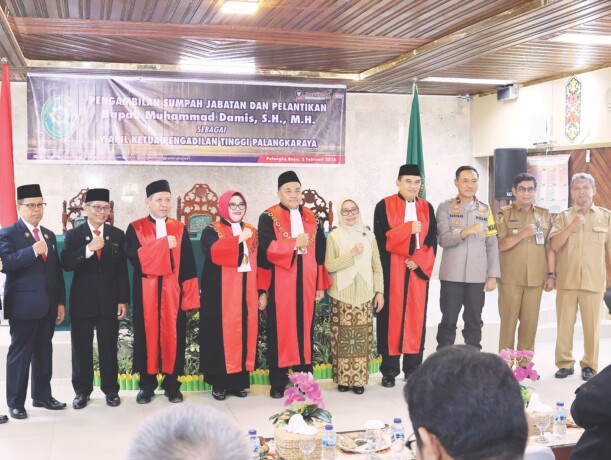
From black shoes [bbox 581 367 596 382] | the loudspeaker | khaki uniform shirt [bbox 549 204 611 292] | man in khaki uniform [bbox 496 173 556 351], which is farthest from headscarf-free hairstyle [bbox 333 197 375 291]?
the loudspeaker

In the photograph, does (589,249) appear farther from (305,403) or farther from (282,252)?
(305,403)

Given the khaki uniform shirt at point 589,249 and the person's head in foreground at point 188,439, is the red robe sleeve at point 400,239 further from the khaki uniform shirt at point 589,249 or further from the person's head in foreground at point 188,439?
the person's head in foreground at point 188,439

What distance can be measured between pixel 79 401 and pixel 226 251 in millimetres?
1498

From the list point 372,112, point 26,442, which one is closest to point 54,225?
point 372,112

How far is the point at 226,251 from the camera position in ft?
18.2

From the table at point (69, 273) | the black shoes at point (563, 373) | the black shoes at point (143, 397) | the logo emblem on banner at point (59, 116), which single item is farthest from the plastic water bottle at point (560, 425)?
the logo emblem on banner at point (59, 116)

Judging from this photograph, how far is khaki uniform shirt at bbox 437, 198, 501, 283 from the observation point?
608 cm

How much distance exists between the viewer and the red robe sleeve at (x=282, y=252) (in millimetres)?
5648

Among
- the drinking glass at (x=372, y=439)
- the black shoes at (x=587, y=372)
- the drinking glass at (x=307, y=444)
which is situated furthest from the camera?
the black shoes at (x=587, y=372)

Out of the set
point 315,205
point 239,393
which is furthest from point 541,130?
point 239,393

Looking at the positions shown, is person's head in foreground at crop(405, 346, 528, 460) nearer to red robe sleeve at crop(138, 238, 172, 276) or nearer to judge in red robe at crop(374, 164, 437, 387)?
red robe sleeve at crop(138, 238, 172, 276)

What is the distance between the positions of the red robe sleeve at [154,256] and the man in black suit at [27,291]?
1.92ft

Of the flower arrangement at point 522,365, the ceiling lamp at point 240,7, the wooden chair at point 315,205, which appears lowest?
the flower arrangement at point 522,365

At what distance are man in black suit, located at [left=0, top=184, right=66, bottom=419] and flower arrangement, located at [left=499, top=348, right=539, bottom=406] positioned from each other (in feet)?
9.85
